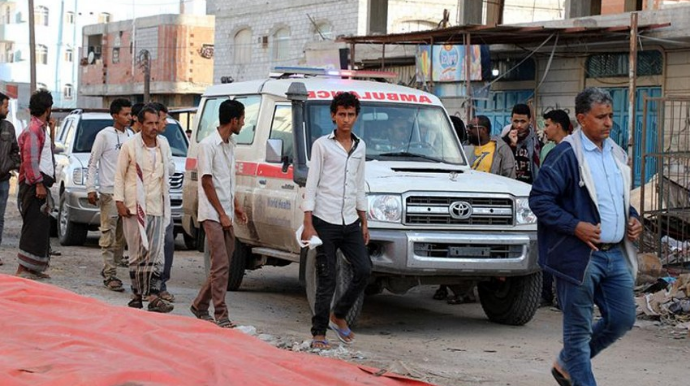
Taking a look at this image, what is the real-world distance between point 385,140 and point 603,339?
4.30 m

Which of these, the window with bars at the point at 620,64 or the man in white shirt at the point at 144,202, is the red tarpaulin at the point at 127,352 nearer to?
the man in white shirt at the point at 144,202

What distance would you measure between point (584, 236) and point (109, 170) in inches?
276

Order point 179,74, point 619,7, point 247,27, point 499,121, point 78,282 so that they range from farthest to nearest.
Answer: point 179,74 → point 247,27 → point 619,7 → point 499,121 → point 78,282

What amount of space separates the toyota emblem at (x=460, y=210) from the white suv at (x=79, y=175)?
6.94m

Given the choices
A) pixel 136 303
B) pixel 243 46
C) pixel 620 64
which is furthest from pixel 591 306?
pixel 243 46

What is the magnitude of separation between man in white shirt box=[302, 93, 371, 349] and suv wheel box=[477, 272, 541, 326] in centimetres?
205

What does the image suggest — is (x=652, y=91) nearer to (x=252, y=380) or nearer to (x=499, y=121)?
(x=499, y=121)

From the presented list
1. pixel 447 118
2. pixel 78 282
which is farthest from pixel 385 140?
pixel 78 282

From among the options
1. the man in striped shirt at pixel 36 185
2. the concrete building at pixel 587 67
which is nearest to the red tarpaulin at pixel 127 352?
the man in striped shirt at pixel 36 185

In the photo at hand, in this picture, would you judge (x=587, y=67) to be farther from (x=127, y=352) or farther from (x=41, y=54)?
(x=41, y=54)

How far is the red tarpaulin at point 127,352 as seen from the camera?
5.62m

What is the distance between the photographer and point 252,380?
5.95m

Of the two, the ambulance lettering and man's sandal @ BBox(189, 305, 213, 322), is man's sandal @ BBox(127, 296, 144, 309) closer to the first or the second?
man's sandal @ BBox(189, 305, 213, 322)

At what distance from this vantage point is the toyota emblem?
9398 mm
